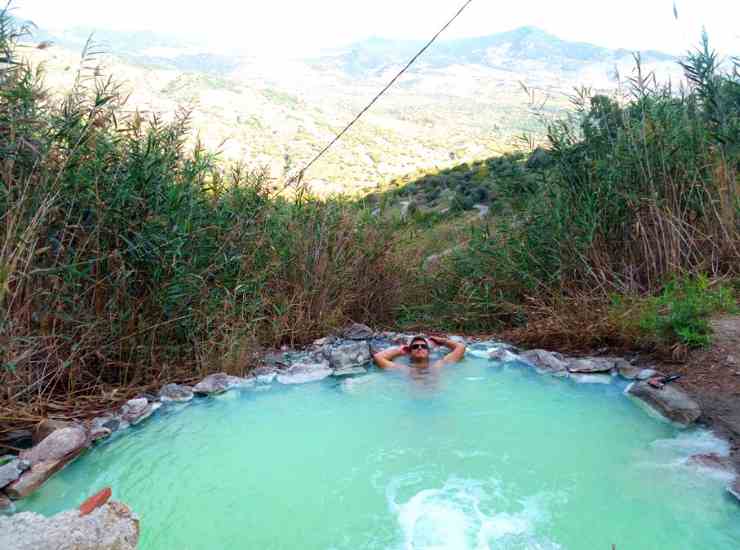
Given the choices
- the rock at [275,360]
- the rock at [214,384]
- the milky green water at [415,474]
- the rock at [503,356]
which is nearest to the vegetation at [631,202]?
the rock at [503,356]

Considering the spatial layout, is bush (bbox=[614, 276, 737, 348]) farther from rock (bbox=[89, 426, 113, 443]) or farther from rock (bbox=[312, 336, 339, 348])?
rock (bbox=[89, 426, 113, 443])

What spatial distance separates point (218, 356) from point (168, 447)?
1.12m

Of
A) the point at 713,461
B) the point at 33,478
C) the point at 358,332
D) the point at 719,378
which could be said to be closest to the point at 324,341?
the point at 358,332

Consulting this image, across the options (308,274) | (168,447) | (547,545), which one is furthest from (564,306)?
(168,447)

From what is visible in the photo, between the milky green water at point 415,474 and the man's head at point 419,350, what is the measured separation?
463 millimetres

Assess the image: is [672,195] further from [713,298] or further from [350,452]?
[350,452]

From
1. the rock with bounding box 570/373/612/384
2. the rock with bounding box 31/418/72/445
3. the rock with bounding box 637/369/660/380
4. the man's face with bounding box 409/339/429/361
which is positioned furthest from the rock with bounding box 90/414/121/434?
the rock with bounding box 637/369/660/380

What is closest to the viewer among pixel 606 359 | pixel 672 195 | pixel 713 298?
pixel 713 298

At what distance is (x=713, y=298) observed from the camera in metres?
4.06

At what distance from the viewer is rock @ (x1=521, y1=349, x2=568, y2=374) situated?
4406 millimetres

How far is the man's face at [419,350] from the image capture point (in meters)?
4.79

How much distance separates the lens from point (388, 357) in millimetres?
4973

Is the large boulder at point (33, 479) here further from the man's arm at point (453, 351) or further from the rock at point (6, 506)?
the man's arm at point (453, 351)

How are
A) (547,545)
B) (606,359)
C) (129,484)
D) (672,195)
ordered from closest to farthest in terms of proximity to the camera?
(547,545)
(129,484)
(606,359)
(672,195)
